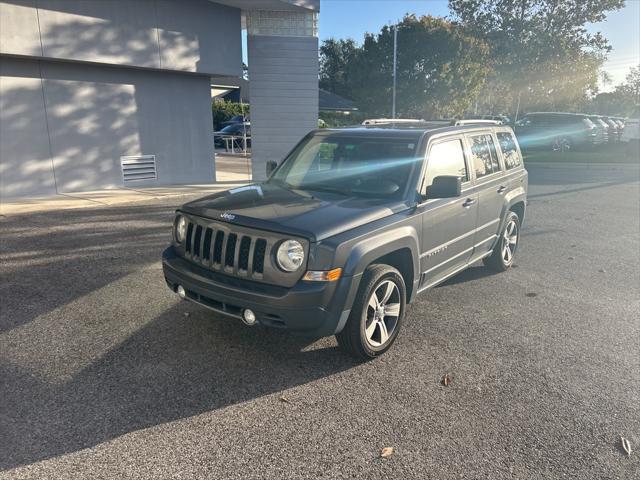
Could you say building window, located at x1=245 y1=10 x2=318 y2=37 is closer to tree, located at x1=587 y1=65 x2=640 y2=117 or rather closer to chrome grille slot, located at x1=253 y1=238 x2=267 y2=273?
chrome grille slot, located at x1=253 y1=238 x2=267 y2=273

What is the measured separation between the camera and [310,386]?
358cm

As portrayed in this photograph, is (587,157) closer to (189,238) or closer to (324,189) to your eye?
(324,189)

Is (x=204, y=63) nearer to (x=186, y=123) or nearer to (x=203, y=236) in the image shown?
(x=186, y=123)

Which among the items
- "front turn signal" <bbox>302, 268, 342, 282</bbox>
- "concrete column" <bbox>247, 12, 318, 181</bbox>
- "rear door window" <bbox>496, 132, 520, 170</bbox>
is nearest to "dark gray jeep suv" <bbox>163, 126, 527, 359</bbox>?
"front turn signal" <bbox>302, 268, 342, 282</bbox>

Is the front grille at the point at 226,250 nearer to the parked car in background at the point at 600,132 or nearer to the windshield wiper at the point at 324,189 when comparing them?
the windshield wiper at the point at 324,189

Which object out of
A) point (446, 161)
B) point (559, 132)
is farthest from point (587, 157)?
point (446, 161)

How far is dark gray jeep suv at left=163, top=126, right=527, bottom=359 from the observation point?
3.45m

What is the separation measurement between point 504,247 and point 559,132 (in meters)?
20.7

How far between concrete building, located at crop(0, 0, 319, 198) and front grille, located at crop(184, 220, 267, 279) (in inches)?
323

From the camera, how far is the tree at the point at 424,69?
3166 cm

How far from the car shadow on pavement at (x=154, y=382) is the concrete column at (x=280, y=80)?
1008cm

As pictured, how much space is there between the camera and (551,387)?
3.62 meters

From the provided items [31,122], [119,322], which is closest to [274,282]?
[119,322]

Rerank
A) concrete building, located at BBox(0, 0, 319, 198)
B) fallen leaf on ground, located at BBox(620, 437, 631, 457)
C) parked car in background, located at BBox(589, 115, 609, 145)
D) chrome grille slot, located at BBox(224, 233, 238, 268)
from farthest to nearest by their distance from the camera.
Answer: parked car in background, located at BBox(589, 115, 609, 145), concrete building, located at BBox(0, 0, 319, 198), chrome grille slot, located at BBox(224, 233, 238, 268), fallen leaf on ground, located at BBox(620, 437, 631, 457)
